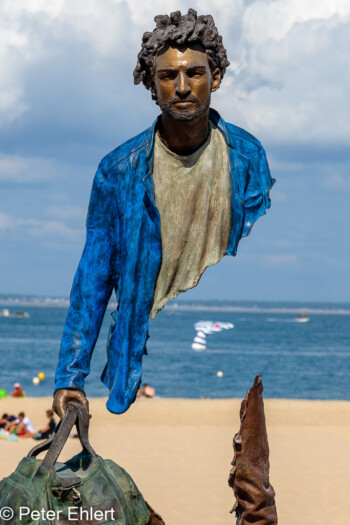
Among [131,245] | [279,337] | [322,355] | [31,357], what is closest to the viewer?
[131,245]

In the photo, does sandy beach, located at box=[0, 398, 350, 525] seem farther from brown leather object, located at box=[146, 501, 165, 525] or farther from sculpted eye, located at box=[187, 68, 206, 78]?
sculpted eye, located at box=[187, 68, 206, 78]

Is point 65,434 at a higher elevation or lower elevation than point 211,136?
lower

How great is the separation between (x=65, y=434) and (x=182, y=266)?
94 cm

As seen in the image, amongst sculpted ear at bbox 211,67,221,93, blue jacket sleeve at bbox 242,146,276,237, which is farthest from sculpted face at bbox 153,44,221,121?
blue jacket sleeve at bbox 242,146,276,237

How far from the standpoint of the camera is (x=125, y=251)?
13.9ft

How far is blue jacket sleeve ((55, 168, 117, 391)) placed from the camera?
13.8 feet

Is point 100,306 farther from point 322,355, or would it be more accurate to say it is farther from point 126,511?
point 322,355

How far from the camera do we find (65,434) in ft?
12.3

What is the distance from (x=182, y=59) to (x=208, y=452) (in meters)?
14.7

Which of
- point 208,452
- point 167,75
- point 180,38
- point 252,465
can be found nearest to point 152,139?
point 167,75

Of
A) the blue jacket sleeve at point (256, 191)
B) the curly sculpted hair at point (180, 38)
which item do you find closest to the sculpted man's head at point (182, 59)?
the curly sculpted hair at point (180, 38)

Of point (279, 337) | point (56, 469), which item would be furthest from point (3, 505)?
point (279, 337)

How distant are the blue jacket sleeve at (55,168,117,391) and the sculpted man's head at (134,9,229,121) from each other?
1.57ft

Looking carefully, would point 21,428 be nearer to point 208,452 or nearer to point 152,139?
point 208,452
